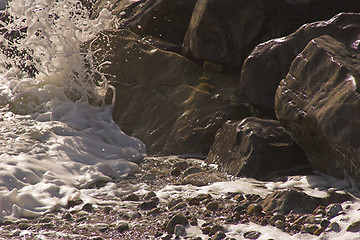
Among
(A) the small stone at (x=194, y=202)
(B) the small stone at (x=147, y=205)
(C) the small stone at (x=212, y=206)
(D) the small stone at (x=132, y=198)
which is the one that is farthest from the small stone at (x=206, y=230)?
(D) the small stone at (x=132, y=198)

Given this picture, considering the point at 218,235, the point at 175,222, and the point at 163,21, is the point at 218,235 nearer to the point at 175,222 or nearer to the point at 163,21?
the point at 175,222

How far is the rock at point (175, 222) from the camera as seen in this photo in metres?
3.56

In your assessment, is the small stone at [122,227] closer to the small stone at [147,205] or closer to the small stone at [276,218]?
the small stone at [147,205]

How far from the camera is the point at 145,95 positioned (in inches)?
246

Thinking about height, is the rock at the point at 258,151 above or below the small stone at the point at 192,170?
above

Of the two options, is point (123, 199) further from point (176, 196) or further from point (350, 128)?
point (350, 128)

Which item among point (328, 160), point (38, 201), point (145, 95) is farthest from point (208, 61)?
point (38, 201)

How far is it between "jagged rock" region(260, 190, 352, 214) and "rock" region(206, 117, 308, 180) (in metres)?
0.82

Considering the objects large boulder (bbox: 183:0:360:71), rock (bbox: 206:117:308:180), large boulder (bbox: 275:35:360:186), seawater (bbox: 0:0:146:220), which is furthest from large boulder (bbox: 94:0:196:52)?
large boulder (bbox: 275:35:360:186)

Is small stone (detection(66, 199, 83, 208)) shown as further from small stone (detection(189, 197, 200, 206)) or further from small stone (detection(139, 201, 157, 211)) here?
small stone (detection(189, 197, 200, 206))

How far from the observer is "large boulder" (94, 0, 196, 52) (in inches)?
287

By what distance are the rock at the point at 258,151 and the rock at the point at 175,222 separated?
3.81ft

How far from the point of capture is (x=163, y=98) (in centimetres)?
613

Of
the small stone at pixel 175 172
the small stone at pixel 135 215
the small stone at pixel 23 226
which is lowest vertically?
the small stone at pixel 23 226
